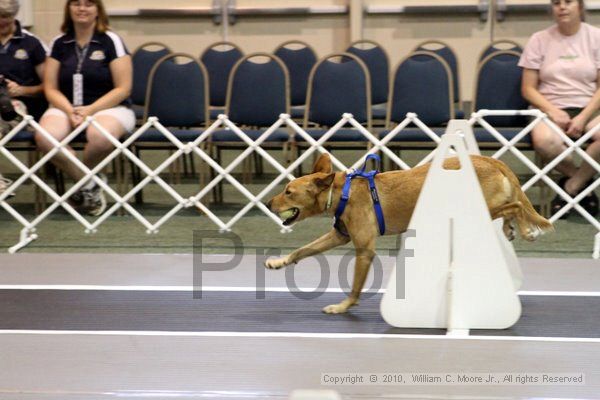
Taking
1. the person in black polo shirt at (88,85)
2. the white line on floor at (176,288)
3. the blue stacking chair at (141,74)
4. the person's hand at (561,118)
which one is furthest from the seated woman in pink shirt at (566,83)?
the blue stacking chair at (141,74)

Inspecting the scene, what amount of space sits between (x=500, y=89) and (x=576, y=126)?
0.70 meters

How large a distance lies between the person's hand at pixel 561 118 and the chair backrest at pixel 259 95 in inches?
65.9

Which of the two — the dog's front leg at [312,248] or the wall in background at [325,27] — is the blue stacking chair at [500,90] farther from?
the wall in background at [325,27]

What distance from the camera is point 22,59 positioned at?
6.05m

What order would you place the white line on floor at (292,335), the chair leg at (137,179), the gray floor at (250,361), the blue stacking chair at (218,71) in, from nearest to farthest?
the gray floor at (250,361)
the white line on floor at (292,335)
the chair leg at (137,179)
the blue stacking chair at (218,71)

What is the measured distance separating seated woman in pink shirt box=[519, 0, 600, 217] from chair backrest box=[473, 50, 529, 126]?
0.60ft

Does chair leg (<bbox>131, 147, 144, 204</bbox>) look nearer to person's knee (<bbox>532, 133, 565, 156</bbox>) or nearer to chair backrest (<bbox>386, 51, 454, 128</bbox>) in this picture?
chair backrest (<bbox>386, 51, 454, 128</bbox>)

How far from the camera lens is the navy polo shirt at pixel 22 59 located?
604 centimetres

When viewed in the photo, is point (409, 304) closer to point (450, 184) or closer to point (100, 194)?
point (450, 184)

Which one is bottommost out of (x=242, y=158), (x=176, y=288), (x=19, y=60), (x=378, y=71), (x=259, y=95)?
(x=176, y=288)

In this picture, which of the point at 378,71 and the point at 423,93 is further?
the point at 378,71

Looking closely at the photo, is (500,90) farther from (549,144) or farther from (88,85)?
(88,85)

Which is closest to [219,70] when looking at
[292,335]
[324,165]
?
[324,165]

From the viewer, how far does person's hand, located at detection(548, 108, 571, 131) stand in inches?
218
